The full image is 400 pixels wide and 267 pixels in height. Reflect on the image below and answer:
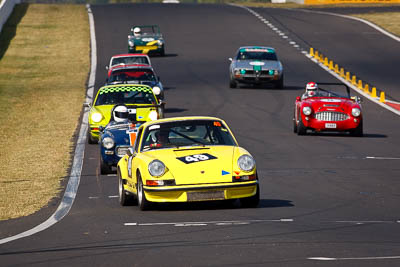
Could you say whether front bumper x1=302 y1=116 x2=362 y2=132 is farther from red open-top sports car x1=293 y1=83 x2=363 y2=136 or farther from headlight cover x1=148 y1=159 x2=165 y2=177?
headlight cover x1=148 y1=159 x2=165 y2=177

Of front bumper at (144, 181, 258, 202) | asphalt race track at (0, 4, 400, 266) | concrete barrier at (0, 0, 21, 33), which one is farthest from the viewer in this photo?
concrete barrier at (0, 0, 21, 33)

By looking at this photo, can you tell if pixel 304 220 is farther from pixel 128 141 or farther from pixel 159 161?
pixel 128 141

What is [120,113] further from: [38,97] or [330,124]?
[38,97]

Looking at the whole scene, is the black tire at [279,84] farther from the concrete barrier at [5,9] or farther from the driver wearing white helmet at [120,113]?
the concrete barrier at [5,9]

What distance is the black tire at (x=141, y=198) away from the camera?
13.3 m

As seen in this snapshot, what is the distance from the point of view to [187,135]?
14266mm

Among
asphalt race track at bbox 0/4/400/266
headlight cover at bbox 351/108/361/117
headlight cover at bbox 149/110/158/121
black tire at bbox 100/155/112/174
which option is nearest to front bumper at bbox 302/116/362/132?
headlight cover at bbox 351/108/361/117

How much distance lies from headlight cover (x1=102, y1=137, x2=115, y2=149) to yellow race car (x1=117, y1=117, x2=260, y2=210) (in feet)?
12.3

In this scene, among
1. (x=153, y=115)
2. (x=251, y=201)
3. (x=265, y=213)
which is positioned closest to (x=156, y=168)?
(x=251, y=201)

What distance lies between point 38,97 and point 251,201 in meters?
25.5

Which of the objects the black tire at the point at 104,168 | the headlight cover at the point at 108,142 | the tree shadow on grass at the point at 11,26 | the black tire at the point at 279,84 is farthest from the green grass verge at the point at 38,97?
the black tire at the point at 279,84

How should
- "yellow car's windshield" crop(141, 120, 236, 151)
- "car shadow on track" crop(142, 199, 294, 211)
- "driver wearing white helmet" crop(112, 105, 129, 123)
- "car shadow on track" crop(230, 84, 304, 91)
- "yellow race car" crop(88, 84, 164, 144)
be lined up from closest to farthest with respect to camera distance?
"car shadow on track" crop(142, 199, 294, 211)
"yellow car's windshield" crop(141, 120, 236, 151)
"driver wearing white helmet" crop(112, 105, 129, 123)
"yellow race car" crop(88, 84, 164, 144)
"car shadow on track" crop(230, 84, 304, 91)

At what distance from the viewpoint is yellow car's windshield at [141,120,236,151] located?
46.5 ft

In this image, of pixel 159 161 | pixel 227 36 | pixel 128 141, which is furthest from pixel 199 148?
pixel 227 36
